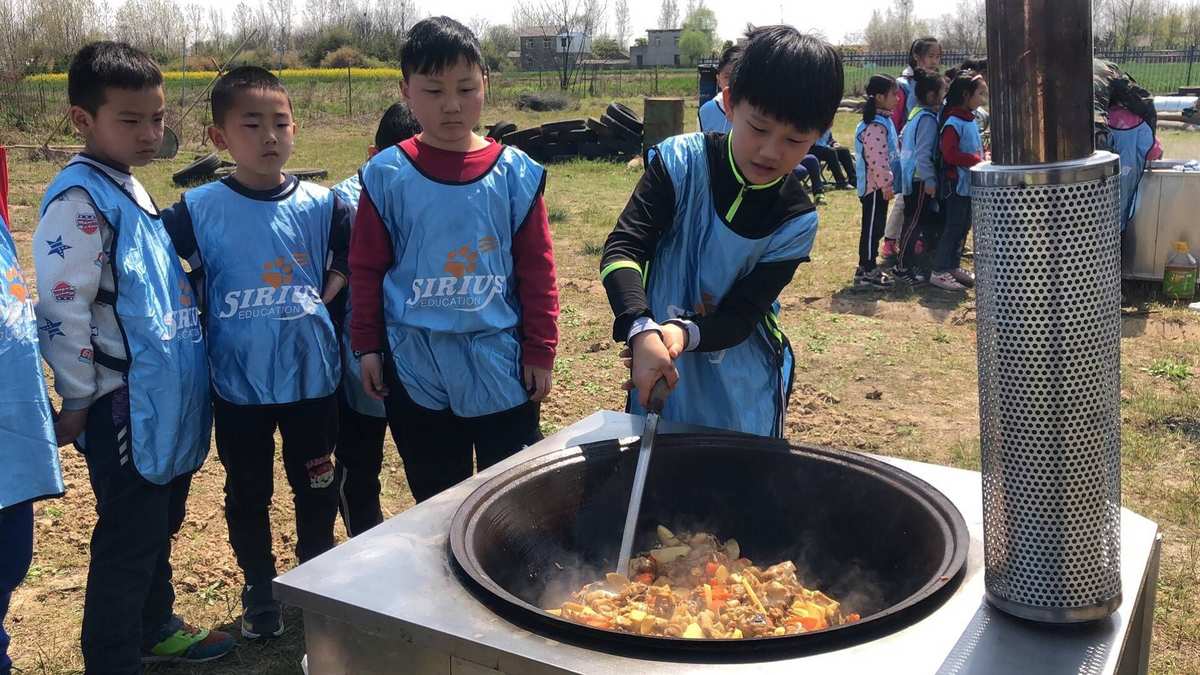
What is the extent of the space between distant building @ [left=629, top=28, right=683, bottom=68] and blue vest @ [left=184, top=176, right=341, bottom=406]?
281ft

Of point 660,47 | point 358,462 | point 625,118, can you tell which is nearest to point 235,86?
point 358,462

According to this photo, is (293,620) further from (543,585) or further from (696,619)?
(696,619)

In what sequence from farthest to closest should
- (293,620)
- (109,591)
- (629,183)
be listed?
(629,183) < (293,620) < (109,591)

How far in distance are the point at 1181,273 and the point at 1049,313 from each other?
257 inches

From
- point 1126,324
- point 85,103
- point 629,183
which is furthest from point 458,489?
point 629,183

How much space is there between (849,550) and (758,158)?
0.80 meters

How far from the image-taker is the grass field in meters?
3.11

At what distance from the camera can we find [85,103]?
250 centimetres

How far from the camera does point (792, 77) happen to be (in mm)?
1860

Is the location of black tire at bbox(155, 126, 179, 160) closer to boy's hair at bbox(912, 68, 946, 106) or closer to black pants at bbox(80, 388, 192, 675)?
black pants at bbox(80, 388, 192, 675)

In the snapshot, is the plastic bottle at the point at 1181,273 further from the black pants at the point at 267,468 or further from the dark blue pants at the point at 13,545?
the dark blue pants at the point at 13,545

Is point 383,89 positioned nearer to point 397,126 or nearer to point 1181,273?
point 1181,273

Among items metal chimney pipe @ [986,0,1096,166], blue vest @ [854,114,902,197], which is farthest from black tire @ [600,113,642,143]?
metal chimney pipe @ [986,0,1096,166]

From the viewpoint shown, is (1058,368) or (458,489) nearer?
(1058,368)
